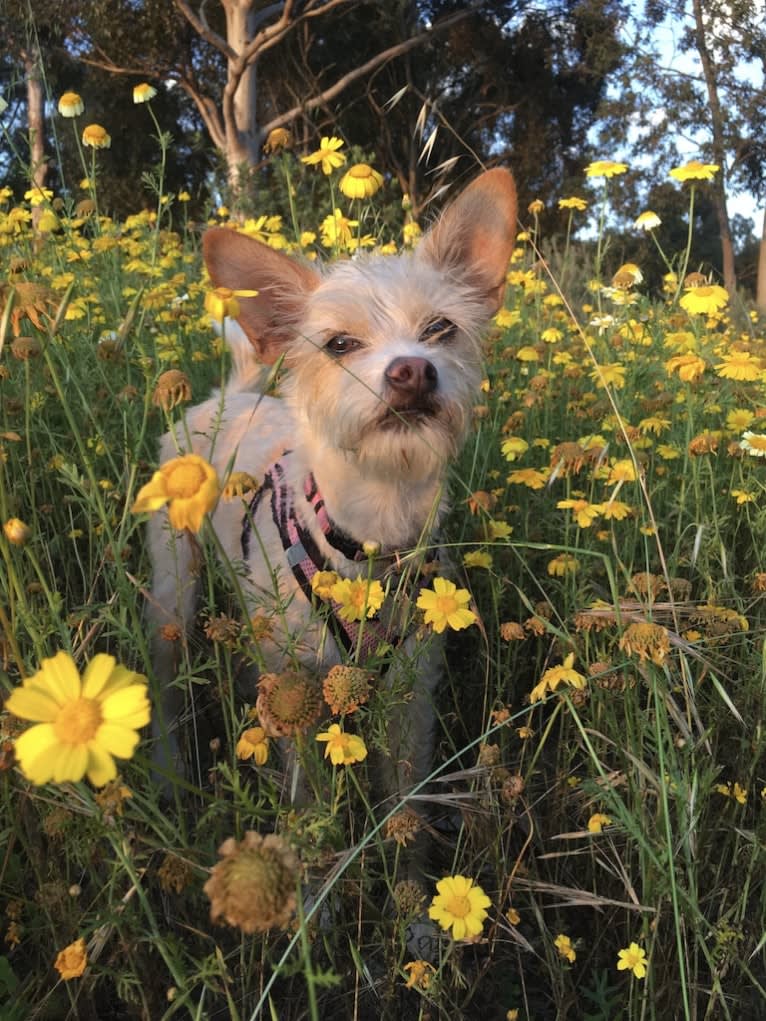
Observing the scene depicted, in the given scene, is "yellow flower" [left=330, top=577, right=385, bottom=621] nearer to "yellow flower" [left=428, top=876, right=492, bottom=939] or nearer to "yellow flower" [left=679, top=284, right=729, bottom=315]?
"yellow flower" [left=428, top=876, right=492, bottom=939]

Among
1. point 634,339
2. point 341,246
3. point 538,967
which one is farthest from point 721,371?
point 538,967

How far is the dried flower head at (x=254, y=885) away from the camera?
24.0 inches

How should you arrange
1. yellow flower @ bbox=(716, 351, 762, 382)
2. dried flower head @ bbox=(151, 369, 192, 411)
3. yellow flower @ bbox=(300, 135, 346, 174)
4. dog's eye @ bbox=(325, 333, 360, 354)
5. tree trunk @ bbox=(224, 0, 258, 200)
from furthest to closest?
tree trunk @ bbox=(224, 0, 258, 200) < yellow flower @ bbox=(300, 135, 346, 174) < yellow flower @ bbox=(716, 351, 762, 382) < dog's eye @ bbox=(325, 333, 360, 354) < dried flower head @ bbox=(151, 369, 192, 411)

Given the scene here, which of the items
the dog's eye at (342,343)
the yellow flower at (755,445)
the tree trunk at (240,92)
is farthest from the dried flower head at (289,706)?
the tree trunk at (240,92)

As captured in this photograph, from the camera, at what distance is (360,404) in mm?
1792

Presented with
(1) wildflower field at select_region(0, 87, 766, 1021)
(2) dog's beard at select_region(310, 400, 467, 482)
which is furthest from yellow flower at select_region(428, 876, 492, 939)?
(2) dog's beard at select_region(310, 400, 467, 482)

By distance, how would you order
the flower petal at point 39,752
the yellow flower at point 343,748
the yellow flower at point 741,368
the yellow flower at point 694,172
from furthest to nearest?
the yellow flower at point 694,172, the yellow flower at point 741,368, the yellow flower at point 343,748, the flower petal at point 39,752

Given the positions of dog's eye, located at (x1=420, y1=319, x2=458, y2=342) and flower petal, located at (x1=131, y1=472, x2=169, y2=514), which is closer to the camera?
flower petal, located at (x1=131, y1=472, x2=169, y2=514)

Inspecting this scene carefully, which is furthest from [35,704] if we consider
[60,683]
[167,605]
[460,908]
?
[167,605]

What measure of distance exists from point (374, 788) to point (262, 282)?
1.35m

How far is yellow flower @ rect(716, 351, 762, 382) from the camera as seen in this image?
215 centimetres

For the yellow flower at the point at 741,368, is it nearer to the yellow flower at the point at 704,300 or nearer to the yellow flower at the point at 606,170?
the yellow flower at the point at 704,300

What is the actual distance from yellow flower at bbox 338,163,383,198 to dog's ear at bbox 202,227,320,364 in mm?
254

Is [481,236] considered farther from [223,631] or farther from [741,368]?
[223,631]
